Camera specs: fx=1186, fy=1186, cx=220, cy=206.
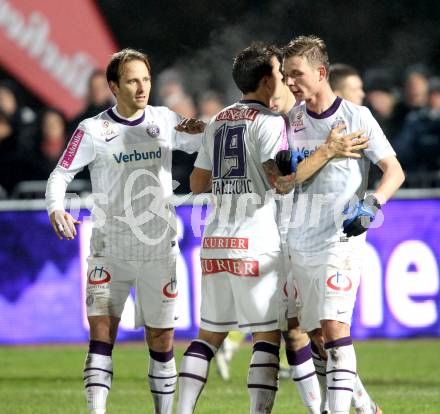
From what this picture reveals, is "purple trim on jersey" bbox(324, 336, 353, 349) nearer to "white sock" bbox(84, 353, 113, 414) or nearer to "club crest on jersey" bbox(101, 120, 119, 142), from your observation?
"white sock" bbox(84, 353, 113, 414)

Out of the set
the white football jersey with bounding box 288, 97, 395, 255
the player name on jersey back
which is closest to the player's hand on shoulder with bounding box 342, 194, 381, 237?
the white football jersey with bounding box 288, 97, 395, 255

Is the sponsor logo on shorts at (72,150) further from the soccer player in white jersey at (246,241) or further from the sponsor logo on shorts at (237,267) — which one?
the sponsor logo on shorts at (237,267)

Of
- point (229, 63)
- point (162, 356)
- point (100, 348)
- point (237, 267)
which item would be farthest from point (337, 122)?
point (229, 63)

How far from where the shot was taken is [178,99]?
46.0 feet

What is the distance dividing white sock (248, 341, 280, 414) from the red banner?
30.4 feet

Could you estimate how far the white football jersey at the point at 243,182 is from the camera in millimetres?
6180

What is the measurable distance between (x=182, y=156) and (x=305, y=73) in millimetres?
7012

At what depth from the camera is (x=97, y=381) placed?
6.60 metres

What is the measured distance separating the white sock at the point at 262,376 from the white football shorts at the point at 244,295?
125mm

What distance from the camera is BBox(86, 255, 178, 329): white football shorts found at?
674 centimetres

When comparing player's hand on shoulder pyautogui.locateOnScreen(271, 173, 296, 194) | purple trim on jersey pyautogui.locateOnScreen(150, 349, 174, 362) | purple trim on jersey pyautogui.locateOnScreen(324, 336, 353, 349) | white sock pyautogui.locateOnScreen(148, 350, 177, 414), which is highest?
player's hand on shoulder pyautogui.locateOnScreen(271, 173, 296, 194)

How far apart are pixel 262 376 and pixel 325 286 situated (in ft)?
1.94

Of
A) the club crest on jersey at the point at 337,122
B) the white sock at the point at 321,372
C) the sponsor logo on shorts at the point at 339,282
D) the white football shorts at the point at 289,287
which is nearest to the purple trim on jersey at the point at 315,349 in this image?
the white sock at the point at 321,372

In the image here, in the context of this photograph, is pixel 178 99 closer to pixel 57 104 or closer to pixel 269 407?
pixel 57 104
